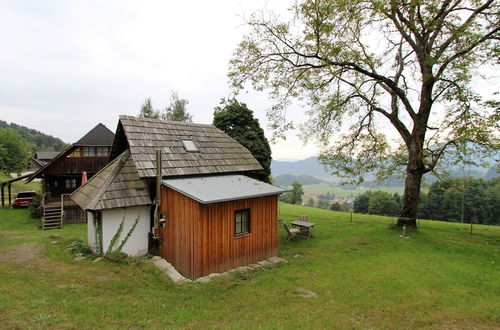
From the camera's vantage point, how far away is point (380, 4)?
35.2 ft

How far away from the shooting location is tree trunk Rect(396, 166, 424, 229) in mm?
13875

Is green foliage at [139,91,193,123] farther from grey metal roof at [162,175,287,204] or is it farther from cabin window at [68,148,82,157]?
grey metal roof at [162,175,287,204]

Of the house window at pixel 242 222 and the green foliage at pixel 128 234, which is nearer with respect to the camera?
the house window at pixel 242 222

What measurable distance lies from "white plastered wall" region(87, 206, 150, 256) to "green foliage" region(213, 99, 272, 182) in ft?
32.7

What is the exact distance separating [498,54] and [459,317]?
37.4 feet

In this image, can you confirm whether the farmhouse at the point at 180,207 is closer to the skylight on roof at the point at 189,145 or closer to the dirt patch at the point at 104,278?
the skylight on roof at the point at 189,145

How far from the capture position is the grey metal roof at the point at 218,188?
8.41 meters

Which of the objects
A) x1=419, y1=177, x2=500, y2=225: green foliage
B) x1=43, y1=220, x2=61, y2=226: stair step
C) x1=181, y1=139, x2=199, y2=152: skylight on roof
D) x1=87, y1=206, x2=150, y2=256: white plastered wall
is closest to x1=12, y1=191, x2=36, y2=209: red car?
x1=43, y1=220, x2=61, y2=226: stair step

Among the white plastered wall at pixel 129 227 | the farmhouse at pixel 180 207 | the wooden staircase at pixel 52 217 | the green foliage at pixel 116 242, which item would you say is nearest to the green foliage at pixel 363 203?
the farmhouse at pixel 180 207

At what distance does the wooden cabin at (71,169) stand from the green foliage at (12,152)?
26440mm

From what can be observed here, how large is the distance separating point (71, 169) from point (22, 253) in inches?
494

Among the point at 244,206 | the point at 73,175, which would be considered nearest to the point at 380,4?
the point at 244,206

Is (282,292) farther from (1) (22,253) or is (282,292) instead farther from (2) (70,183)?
(2) (70,183)

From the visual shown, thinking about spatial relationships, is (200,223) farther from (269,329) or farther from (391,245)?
(391,245)
